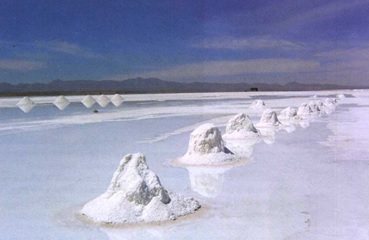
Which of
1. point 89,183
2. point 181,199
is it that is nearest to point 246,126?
point 89,183

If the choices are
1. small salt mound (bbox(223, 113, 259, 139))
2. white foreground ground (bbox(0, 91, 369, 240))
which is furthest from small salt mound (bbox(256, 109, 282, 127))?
small salt mound (bbox(223, 113, 259, 139))

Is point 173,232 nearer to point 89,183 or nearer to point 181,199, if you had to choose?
point 181,199

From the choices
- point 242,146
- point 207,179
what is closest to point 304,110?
point 242,146

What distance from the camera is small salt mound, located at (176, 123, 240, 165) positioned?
20.9ft

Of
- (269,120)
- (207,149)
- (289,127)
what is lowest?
(289,127)

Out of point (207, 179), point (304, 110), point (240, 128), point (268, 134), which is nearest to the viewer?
point (207, 179)

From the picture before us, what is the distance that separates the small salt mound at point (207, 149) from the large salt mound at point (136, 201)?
6.76ft

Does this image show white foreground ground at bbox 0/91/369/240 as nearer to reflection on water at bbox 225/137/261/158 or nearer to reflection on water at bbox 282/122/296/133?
reflection on water at bbox 225/137/261/158

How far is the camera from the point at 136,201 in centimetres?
406

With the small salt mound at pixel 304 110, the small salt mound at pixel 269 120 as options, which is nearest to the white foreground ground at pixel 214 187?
the small salt mound at pixel 269 120

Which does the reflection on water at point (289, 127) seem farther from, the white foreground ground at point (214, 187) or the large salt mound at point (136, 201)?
the large salt mound at point (136, 201)

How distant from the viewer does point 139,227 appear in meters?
3.79

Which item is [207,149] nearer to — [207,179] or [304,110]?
[207,179]

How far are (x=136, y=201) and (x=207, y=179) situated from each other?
1598 millimetres
